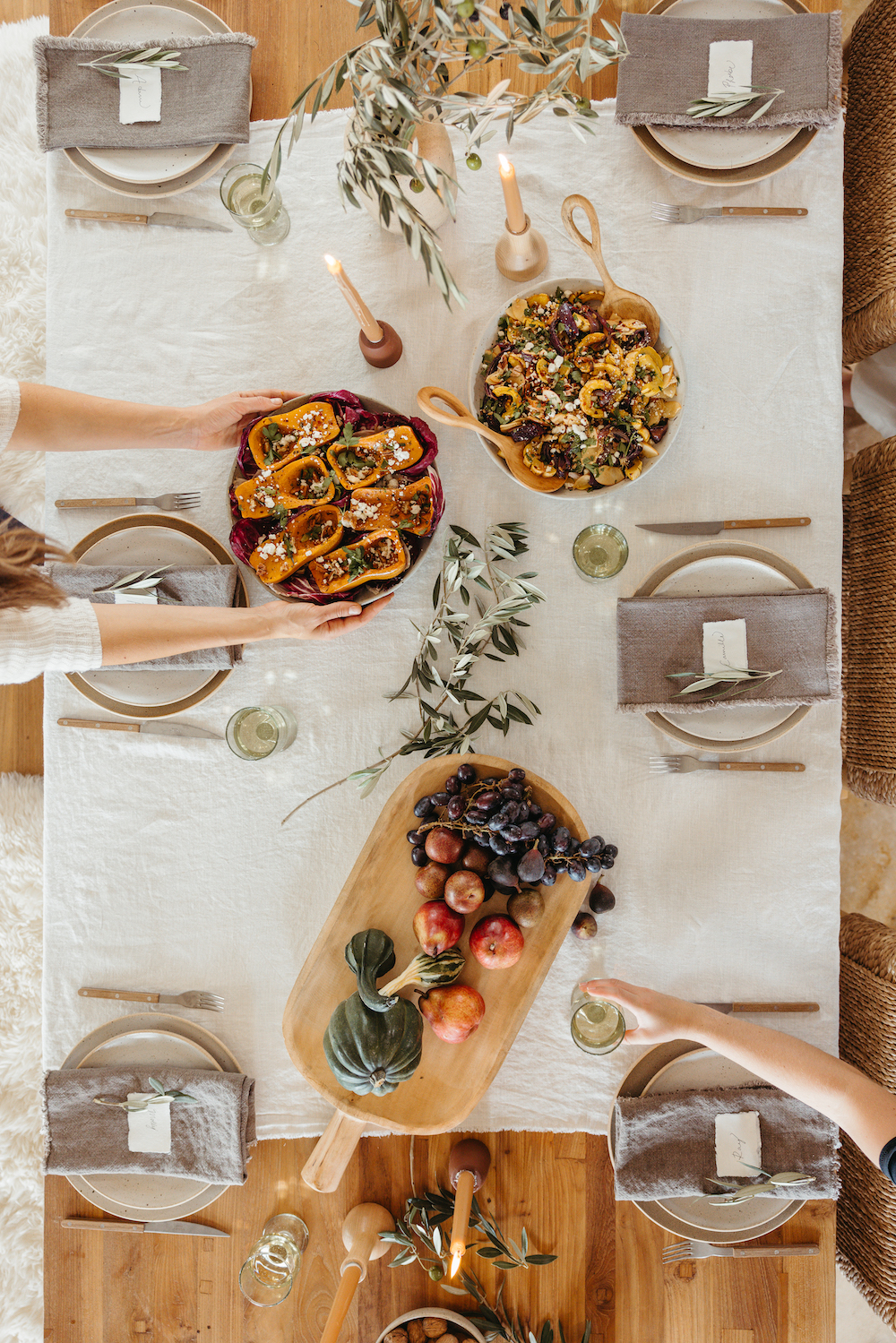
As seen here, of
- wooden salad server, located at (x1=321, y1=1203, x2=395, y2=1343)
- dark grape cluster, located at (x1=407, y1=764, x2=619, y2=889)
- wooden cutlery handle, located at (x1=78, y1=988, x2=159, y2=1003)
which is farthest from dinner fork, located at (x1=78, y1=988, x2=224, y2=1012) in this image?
dark grape cluster, located at (x1=407, y1=764, x2=619, y2=889)

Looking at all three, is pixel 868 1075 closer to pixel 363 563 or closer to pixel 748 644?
pixel 748 644

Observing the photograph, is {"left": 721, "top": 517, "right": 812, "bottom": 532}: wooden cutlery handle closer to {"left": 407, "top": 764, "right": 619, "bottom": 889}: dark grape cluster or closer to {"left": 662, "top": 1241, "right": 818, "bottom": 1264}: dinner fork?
{"left": 407, "top": 764, "right": 619, "bottom": 889}: dark grape cluster

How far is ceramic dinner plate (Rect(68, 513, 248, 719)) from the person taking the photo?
5.62 ft

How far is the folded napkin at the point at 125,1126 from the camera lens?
65.6 inches

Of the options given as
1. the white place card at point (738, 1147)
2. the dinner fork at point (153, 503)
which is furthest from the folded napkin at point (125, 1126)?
the dinner fork at point (153, 503)

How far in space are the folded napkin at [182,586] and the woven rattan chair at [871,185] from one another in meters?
1.42

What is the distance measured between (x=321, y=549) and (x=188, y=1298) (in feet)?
5.17

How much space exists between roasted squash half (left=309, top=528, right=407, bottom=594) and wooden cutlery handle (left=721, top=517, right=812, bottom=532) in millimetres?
690

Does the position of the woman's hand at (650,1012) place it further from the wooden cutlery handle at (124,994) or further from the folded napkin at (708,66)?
the folded napkin at (708,66)

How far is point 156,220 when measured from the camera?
1.75 meters

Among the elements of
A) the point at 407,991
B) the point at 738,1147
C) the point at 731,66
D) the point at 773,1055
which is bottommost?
the point at 738,1147

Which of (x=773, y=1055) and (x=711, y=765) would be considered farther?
(x=711, y=765)

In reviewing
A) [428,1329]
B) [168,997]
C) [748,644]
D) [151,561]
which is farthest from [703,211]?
[428,1329]

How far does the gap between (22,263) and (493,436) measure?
141 centimetres
